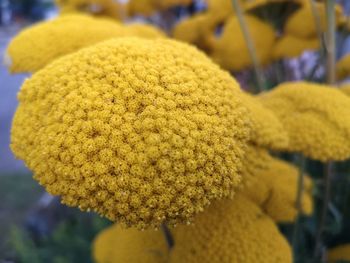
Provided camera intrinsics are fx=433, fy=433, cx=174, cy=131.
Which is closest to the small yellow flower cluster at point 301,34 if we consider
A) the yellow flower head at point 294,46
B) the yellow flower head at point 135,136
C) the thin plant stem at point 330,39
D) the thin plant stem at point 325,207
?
the yellow flower head at point 294,46

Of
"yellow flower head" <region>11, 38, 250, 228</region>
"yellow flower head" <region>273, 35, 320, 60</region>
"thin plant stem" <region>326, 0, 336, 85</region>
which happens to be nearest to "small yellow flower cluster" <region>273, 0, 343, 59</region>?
"yellow flower head" <region>273, 35, 320, 60</region>

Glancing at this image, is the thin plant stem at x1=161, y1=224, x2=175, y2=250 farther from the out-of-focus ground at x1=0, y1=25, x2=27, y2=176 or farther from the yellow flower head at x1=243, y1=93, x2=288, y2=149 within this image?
the out-of-focus ground at x1=0, y1=25, x2=27, y2=176

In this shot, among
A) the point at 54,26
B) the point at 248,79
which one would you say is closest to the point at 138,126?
the point at 54,26

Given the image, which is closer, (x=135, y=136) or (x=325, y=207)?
(x=135, y=136)

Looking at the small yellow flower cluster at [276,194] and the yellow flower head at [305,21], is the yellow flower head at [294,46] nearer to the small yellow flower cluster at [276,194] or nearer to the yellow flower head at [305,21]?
the yellow flower head at [305,21]

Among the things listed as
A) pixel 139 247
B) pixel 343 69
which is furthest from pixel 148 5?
pixel 139 247

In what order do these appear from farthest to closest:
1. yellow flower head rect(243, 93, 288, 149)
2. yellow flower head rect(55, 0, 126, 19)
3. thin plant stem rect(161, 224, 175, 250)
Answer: yellow flower head rect(55, 0, 126, 19), thin plant stem rect(161, 224, 175, 250), yellow flower head rect(243, 93, 288, 149)

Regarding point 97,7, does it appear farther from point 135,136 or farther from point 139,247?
point 135,136

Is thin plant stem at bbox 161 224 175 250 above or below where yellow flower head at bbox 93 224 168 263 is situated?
above
